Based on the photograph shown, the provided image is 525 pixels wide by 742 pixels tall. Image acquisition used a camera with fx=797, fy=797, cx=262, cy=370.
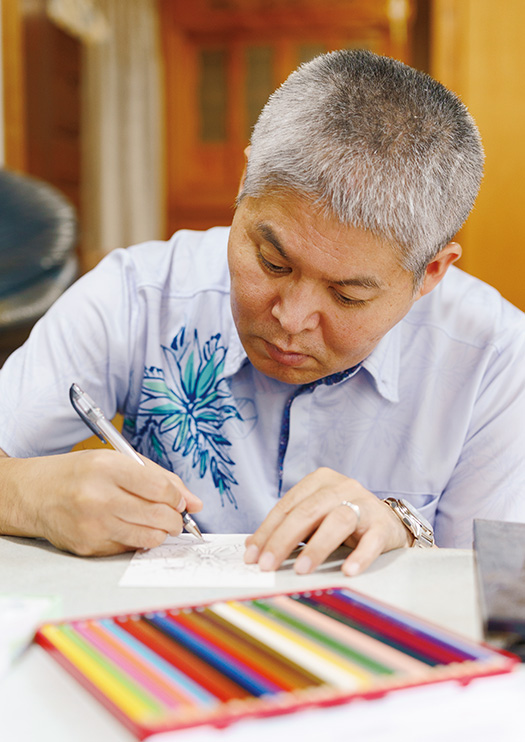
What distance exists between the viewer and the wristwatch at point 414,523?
0.93 metres

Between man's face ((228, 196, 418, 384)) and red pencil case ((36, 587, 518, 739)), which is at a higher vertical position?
man's face ((228, 196, 418, 384))

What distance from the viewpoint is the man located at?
0.84m

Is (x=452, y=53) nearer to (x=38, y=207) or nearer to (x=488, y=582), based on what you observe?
(x=38, y=207)

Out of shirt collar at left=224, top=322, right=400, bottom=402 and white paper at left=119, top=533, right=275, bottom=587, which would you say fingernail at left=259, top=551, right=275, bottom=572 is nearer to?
white paper at left=119, top=533, right=275, bottom=587

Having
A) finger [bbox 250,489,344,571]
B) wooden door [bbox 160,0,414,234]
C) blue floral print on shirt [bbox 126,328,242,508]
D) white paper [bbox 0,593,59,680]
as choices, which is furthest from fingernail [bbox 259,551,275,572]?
wooden door [bbox 160,0,414,234]

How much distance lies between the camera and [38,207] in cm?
239

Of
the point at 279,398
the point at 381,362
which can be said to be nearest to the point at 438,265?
the point at 381,362

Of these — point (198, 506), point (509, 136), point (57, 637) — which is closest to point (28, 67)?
point (509, 136)

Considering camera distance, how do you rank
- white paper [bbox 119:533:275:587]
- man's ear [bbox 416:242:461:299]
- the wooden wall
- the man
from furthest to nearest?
the wooden wall < man's ear [bbox 416:242:461:299] < the man < white paper [bbox 119:533:275:587]

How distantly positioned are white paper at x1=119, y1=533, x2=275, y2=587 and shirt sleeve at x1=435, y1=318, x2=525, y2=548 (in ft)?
1.39

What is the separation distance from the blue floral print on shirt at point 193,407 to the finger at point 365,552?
0.41m

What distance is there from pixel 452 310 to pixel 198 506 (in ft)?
1.90

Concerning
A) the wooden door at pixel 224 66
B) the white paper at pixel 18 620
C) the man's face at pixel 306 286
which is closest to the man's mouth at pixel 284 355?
the man's face at pixel 306 286

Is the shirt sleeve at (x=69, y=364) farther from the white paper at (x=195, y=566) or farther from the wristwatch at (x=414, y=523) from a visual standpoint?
the wristwatch at (x=414, y=523)
